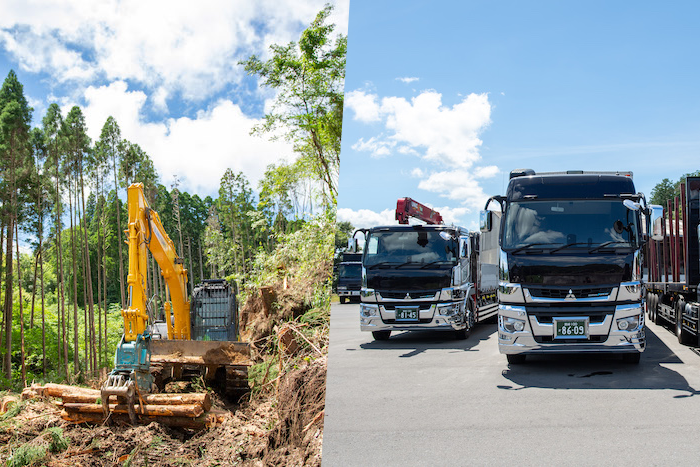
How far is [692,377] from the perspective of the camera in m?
4.12

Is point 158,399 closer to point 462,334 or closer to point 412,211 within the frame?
point 462,334

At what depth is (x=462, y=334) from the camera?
538 cm

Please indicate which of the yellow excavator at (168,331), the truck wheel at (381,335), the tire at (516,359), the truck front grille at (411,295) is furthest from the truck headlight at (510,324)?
the yellow excavator at (168,331)

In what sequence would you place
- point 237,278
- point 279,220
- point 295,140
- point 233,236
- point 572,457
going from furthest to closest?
point 237,278 < point 233,236 < point 279,220 < point 295,140 < point 572,457

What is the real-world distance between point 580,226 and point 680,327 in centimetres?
295

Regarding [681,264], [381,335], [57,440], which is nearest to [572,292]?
[381,335]

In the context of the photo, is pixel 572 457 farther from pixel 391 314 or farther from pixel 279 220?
pixel 279 220

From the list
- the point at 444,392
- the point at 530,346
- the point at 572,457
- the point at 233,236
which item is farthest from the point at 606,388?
the point at 233,236

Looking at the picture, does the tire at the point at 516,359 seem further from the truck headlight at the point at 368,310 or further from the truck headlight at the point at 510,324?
the truck headlight at the point at 368,310

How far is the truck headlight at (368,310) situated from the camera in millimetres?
4621

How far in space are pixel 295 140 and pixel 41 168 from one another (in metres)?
14.6

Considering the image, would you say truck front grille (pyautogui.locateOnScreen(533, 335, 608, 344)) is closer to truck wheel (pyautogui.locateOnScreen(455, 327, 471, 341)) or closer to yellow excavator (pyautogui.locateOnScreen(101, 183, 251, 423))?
truck wheel (pyautogui.locateOnScreen(455, 327, 471, 341))

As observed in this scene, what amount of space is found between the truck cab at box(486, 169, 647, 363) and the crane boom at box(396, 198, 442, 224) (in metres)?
0.58

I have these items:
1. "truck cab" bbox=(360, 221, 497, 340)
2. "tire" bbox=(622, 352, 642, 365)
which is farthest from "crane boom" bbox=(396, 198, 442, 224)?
"tire" bbox=(622, 352, 642, 365)
